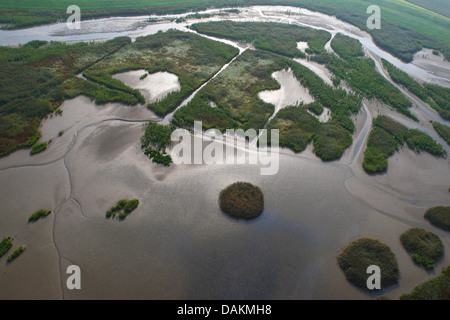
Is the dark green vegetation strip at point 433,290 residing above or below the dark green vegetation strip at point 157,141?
below

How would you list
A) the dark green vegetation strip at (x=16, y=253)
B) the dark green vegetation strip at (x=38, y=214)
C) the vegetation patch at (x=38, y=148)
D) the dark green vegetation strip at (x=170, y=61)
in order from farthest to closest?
the dark green vegetation strip at (x=170, y=61) < the vegetation patch at (x=38, y=148) < the dark green vegetation strip at (x=38, y=214) < the dark green vegetation strip at (x=16, y=253)

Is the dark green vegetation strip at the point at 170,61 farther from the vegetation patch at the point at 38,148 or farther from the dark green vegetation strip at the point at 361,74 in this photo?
the dark green vegetation strip at the point at 361,74

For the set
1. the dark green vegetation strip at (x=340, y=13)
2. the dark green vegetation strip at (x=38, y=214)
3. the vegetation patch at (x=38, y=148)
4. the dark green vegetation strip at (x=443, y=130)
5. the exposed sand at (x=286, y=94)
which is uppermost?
the dark green vegetation strip at (x=340, y=13)

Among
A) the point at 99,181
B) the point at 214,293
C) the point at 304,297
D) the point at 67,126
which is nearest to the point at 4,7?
the point at 67,126

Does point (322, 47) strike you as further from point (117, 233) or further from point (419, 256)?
point (117, 233)

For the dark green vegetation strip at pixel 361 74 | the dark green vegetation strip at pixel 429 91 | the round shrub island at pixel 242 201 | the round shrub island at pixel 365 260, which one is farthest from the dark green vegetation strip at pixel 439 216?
the dark green vegetation strip at pixel 429 91

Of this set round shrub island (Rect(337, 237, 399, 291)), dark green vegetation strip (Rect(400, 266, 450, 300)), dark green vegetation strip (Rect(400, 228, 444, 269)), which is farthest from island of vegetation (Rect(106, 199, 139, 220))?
dark green vegetation strip (Rect(400, 228, 444, 269))

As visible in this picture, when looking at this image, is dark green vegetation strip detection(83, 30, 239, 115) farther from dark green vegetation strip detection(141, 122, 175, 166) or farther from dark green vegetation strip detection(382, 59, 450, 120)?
dark green vegetation strip detection(382, 59, 450, 120)
